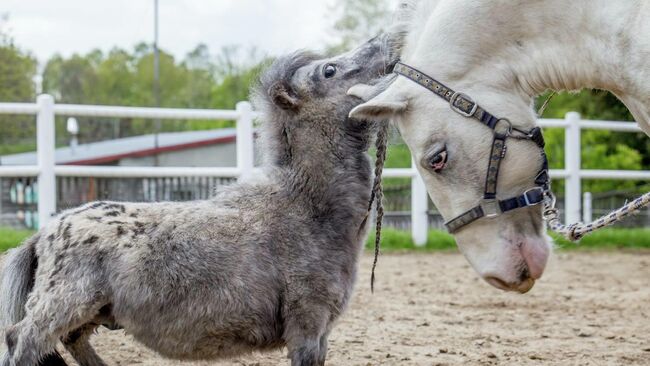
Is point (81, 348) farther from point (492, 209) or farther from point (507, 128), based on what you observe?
point (507, 128)

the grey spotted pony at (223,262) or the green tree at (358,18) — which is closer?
the grey spotted pony at (223,262)

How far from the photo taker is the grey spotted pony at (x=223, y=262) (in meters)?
3.59

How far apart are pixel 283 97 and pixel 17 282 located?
1575 millimetres

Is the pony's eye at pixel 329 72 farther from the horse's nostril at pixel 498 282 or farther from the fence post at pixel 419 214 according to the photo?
the fence post at pixel 419 214

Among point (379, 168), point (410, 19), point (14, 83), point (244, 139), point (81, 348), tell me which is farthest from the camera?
point (14, 83)

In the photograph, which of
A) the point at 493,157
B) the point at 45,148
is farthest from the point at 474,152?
the point at 45,148

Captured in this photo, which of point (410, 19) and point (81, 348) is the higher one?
point (410, 19)

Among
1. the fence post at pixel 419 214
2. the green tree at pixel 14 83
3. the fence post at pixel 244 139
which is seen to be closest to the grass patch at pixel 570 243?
the fence post at pixel 419 214

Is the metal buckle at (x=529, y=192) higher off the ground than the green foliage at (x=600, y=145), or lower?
lower

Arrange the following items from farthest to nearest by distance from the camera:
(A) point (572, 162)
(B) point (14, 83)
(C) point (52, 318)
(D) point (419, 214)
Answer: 1. (B) point (14, 83)
2. (A) point (572, 162)
3. (D) point (419, 214)
4. (C) point (52, 318)

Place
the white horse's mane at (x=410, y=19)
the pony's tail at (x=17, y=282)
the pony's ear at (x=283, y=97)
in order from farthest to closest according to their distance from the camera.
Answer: the pony's ear at (x=283, y=97)
the pony's tail at (x=17, y=282)
the white horse's mane at (x=410, y=19)

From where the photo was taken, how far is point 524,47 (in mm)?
3043

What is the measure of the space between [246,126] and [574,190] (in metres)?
4.85

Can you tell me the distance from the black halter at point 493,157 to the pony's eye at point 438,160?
16cm
